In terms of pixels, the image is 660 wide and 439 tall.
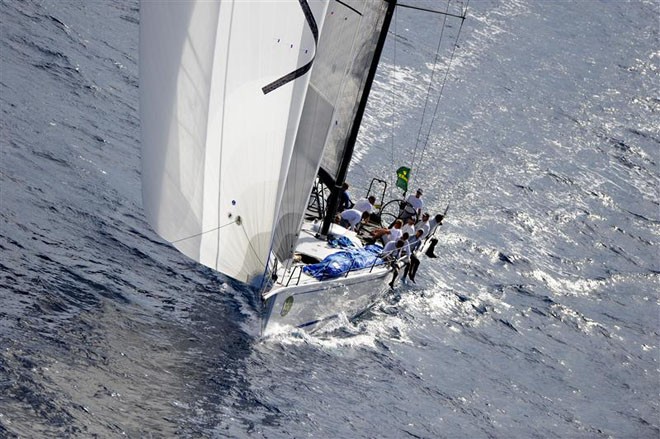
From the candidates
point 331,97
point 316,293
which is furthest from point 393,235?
point 331,97

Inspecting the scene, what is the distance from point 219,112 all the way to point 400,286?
10607 mm

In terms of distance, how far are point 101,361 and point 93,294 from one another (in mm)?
2502

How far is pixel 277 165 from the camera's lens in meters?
18.7

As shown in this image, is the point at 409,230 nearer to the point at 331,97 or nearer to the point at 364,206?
the point at 364,206

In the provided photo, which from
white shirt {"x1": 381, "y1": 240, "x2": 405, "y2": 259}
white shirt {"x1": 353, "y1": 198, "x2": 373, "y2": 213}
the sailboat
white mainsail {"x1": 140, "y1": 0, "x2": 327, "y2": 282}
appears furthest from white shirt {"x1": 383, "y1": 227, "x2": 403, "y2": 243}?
white mainsail {"x1": 140, "y1": 0, "x2": 327, "y2": 282}

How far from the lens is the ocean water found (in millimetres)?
19188

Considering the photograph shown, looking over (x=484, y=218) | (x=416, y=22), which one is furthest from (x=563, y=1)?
(x=484, y=218)

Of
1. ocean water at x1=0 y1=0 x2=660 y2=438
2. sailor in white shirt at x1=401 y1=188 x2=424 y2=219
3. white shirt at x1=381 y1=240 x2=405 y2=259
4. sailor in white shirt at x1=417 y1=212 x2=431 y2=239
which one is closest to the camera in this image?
ocean water at x1=0 y1=0 x2=660 y2=438

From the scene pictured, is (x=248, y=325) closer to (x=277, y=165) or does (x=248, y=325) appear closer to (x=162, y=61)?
(x=277, y=165)

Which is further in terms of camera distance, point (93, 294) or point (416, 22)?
point (416, 22)

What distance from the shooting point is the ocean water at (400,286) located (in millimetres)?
→ 19188

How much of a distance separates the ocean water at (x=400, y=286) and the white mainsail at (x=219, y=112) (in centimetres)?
276

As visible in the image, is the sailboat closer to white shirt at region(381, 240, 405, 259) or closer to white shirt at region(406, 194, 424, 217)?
white shirt at region(381, 240, 405, 259)

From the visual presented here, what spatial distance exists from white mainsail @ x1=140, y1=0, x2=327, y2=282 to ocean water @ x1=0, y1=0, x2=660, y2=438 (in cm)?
276
